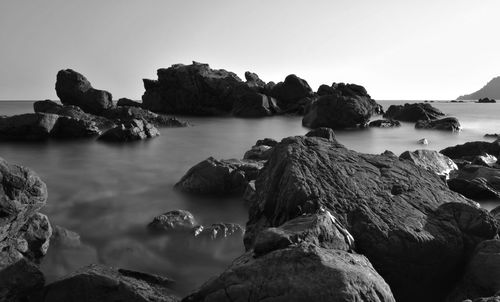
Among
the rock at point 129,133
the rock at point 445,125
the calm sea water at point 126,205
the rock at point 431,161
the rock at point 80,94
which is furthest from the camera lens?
the rock at point 80,94

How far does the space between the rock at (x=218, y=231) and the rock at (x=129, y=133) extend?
20.8 metres

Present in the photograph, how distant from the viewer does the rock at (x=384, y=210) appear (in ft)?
22.2

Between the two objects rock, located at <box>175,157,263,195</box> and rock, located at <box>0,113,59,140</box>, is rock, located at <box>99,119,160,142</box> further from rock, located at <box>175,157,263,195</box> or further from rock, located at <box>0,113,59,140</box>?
rock, located at <box>175,157,263,195</box>

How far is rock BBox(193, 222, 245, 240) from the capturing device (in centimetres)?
995

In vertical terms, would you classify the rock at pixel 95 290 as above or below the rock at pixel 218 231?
above

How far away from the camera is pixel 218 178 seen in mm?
13789

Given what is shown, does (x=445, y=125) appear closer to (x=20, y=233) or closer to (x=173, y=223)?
(x=173, y=223)

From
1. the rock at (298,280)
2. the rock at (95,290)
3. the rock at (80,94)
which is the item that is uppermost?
the rock at (80,94)

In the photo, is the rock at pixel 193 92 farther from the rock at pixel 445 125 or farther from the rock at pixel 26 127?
the rock at pixel 26 127

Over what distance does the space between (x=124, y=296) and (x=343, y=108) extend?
42354mm

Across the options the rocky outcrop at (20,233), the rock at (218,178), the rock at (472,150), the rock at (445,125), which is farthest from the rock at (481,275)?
the rock at (445,125)

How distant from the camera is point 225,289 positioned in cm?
506

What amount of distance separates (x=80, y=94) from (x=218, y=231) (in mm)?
43379

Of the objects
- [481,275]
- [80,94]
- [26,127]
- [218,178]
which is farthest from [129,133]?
[481,275]
